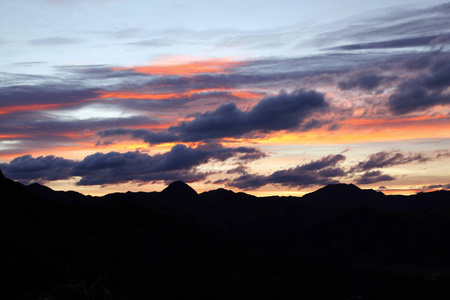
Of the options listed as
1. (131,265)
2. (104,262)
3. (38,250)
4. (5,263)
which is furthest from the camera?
(131,265)

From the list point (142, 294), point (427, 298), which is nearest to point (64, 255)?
point (142, 294)

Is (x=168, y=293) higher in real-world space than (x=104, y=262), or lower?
lower

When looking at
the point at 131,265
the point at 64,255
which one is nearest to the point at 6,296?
the point at 64,255

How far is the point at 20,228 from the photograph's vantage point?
6427 inches

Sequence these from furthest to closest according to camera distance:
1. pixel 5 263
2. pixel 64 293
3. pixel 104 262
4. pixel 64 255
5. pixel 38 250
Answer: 1. pixel 104 262
2. pixel 64 255
3. pixel 38 250
4. pixel 5 263
5. pixel 64 293

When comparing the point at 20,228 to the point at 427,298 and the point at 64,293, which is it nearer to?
the point at 64,293

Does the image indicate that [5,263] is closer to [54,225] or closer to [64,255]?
[64,255]

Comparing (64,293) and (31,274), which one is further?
(31,274)

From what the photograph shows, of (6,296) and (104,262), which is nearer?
(6,296)

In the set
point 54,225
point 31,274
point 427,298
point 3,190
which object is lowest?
point 427,298

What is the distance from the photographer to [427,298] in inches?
7387

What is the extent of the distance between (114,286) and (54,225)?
41.7 meters

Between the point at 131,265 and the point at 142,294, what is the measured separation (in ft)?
86.5

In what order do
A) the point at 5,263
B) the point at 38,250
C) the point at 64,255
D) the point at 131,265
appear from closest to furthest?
the point at 5,263
the point at 38,250
the point at 64,255
the point at 131,265
